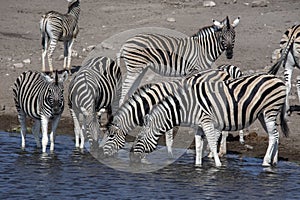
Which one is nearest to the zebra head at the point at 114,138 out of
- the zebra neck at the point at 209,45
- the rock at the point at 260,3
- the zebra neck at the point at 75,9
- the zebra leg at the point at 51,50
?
the zebra neck at the point at 209,45

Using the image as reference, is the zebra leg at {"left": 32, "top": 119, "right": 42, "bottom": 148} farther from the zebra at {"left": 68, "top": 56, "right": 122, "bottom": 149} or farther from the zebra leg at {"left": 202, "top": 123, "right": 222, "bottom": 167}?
the zebra leg at {"left": 202, "top": 123, "right": 222, "bottom": 167}

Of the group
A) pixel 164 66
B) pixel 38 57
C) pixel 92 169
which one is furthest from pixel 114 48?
pixel 92 169

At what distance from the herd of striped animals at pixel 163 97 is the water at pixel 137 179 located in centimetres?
28

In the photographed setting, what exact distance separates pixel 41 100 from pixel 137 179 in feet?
7.09

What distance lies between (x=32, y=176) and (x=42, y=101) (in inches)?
63.0

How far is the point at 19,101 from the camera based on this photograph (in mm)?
12492

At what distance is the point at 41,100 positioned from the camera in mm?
11859

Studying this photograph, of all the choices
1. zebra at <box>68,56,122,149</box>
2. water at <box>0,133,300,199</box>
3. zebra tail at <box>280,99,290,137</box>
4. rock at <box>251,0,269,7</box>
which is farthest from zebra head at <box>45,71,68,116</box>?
rock at <box>251,0,269,7</box>

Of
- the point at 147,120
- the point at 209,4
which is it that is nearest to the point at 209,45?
the point at 147,120

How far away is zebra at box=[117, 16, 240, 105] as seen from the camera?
1356 centimetres

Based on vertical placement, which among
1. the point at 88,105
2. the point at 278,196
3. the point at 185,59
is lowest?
the point at 278,196

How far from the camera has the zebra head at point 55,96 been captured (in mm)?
11484

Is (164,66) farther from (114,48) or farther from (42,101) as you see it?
(114,48)

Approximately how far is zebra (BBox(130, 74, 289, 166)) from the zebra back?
128 cm
